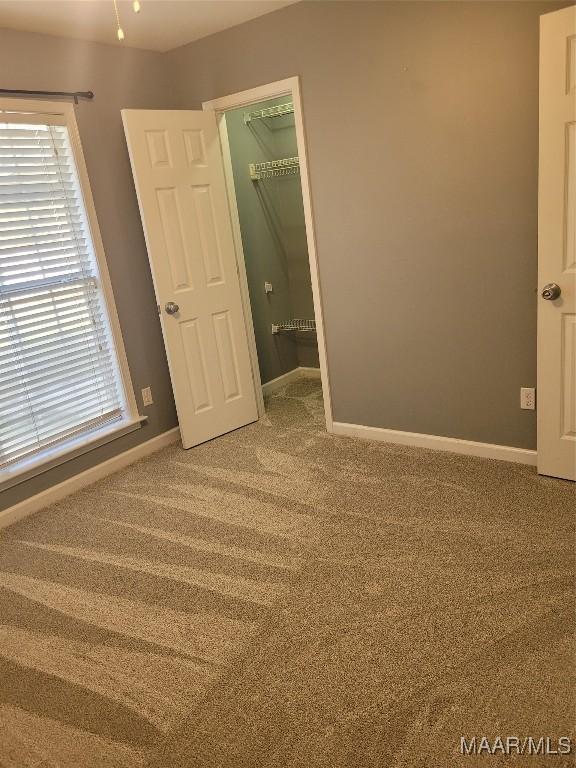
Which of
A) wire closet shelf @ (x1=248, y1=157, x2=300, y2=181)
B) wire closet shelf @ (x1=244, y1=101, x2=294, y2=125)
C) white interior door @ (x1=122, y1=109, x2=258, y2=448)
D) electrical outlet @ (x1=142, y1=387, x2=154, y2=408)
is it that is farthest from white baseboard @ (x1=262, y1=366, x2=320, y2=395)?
wire closet shelf @ (x1=244, y1=101, x2=294, y2=125)

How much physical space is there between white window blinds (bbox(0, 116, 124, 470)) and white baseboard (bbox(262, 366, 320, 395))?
5.08 feet

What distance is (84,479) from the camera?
3.56 meters

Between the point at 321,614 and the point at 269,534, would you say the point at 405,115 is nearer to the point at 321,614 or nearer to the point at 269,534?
the point at 269,534

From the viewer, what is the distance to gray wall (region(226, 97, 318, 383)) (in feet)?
14.7

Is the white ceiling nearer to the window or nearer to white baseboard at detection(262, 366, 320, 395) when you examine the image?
the window

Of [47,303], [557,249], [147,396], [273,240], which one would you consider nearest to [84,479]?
[147,396]

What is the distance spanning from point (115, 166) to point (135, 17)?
0.82m

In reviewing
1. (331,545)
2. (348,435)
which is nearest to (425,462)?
(348,435)

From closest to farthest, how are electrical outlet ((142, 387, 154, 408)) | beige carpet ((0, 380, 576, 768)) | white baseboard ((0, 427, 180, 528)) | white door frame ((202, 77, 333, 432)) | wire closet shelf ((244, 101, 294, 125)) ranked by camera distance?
beige carpet ((0, 380, 576, 768)), white baseboard ((0, 427, 180, 528)), white door frame ((202, 77, 333, 432)), electrical outlet ((142, 387, 154, 408)), wire closet shelf ((244, 101, 294, 125))

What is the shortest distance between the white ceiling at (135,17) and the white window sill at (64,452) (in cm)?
222

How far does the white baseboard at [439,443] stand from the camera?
3.11 m

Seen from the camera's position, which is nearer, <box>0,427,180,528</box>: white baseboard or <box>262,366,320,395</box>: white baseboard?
<box>0,427,180,528</box>: white baseboard

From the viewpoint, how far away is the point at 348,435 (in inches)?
148

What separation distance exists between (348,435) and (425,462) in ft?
2.06
